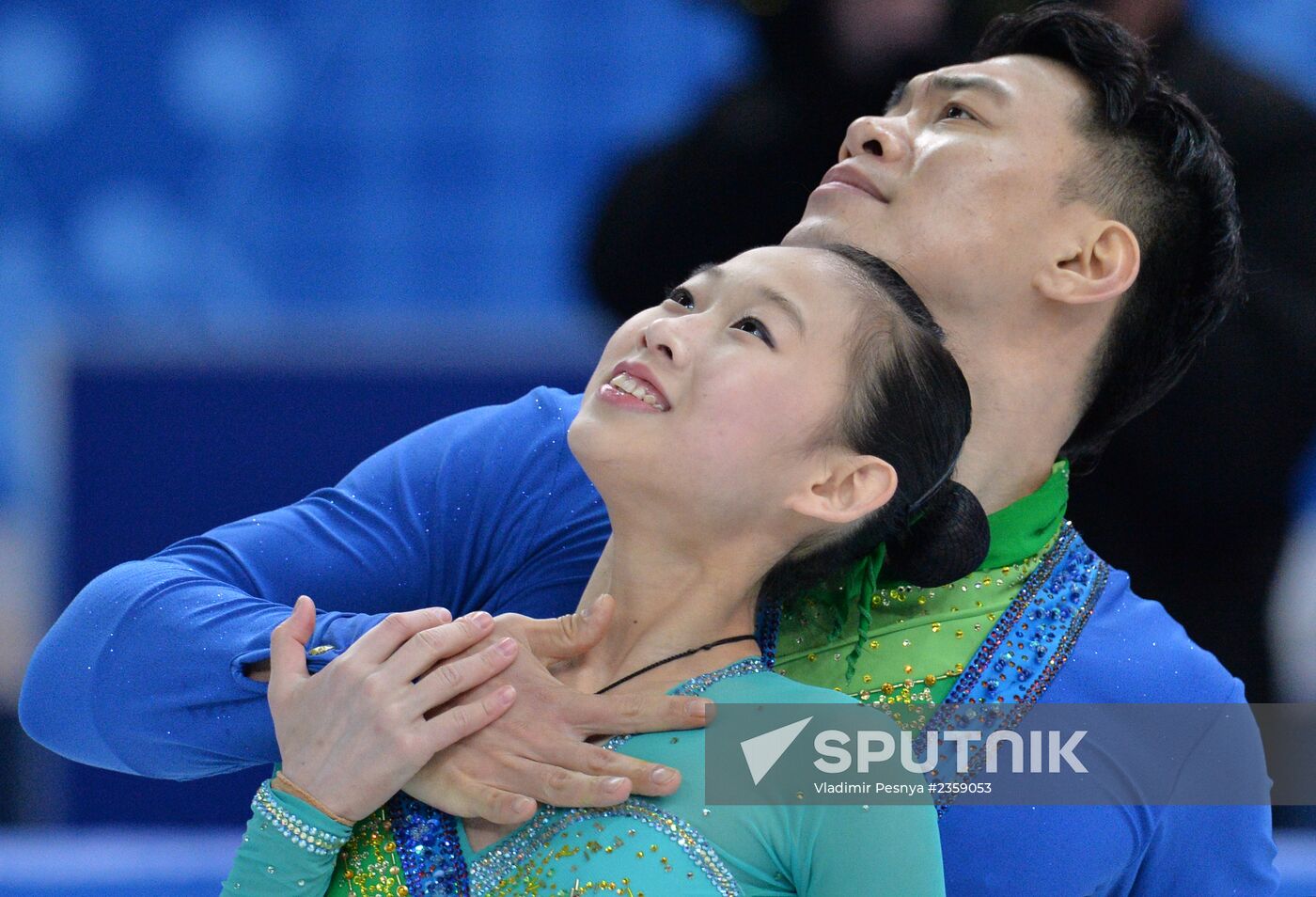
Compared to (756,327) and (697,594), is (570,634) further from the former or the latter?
(756,327)

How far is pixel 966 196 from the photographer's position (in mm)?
1839

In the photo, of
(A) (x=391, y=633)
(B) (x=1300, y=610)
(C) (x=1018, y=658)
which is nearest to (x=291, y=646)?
(A) (x=391, y=633)

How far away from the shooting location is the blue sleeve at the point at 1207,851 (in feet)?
5.53

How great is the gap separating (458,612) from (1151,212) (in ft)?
2.91

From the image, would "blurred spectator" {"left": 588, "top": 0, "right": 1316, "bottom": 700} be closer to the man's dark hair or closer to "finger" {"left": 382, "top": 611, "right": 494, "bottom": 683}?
the man's dark hair

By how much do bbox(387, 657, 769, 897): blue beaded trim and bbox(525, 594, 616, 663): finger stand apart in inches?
3.5

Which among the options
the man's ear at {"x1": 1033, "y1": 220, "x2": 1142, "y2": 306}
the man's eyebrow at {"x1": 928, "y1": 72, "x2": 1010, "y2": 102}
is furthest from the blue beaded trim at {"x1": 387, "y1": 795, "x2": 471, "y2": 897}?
the man's eyebrow at {"x1": 928, "y1": 72, "x2": 1010, "y2": 102}

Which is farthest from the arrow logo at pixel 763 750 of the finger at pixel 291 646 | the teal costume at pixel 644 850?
the finger at pixel 291 646

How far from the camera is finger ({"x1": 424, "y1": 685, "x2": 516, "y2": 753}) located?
147 cm

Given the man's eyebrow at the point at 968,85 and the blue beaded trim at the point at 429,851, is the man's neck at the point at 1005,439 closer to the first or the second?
the man's eyebrow at the point at 968,85

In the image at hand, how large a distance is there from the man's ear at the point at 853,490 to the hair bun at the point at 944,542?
0.10 metres

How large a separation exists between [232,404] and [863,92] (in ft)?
4.20

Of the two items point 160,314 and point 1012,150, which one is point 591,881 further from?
point 160,314

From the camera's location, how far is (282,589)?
68.4 inches
